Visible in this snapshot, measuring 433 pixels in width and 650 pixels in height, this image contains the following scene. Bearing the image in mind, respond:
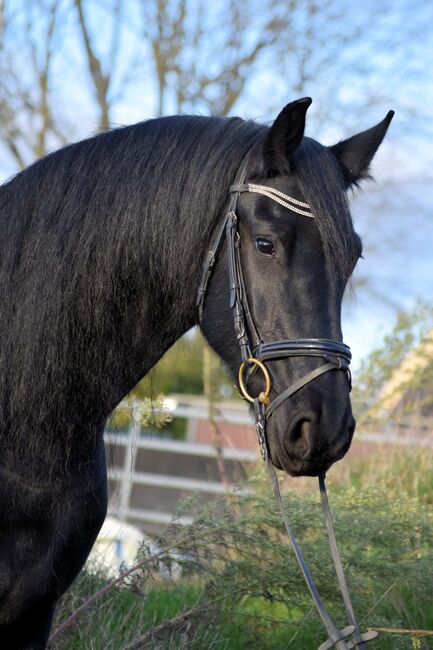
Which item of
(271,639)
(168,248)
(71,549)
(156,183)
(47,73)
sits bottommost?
(271,639)

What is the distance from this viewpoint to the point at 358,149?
3131 millimetres

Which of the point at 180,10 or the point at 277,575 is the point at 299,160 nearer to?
the point at 277,575

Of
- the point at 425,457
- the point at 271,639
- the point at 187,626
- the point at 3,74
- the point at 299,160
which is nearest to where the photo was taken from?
the point at 299,160

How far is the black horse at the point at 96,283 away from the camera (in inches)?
114

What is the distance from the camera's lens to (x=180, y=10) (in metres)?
13.5

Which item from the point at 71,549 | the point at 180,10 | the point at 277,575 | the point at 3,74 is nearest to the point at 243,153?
the point at 71,549

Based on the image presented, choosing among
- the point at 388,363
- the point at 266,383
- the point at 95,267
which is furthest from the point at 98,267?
the point at 388,363

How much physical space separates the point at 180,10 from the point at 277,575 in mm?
11239

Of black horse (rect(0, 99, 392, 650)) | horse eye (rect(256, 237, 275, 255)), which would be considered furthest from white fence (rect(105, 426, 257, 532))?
horse eye (rect(256, 237, 275, 255))

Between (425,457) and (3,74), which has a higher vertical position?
(3,74)

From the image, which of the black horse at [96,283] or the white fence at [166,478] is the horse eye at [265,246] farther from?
the white fence at [166,478]

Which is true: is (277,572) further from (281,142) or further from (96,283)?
(281,142)

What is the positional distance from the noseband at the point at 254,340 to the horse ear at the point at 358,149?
0.42 meters

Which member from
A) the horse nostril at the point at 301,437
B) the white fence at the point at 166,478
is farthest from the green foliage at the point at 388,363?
the horse nostril at the point at 301,437
